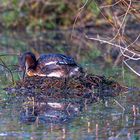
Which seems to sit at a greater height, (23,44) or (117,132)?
(23,44)

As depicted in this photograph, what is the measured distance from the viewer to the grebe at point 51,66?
10.2 metres

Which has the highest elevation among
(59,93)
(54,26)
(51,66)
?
(54,26)

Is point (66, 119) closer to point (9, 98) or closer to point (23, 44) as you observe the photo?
point (9, 98)

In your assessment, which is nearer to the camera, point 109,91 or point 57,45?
point 109,91

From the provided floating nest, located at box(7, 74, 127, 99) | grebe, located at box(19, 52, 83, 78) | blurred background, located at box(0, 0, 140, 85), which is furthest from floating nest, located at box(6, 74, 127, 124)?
blurred background, located at box(0, 0, 140, 85)

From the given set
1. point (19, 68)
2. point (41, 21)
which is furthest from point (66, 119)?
point (41, 21)

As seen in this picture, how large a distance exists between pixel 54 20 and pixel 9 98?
1223 centimetres

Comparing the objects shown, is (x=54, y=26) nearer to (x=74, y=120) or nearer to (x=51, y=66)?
(x=51, y=66)

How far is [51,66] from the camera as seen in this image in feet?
34.1

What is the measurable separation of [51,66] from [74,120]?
285 cm

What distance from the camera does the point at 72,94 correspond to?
9.30 m

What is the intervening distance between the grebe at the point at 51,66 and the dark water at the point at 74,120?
0.90 m

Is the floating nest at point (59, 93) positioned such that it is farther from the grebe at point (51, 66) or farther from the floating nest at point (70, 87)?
the grebe at point (51, 66)

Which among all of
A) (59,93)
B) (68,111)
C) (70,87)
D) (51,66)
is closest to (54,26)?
(51,66)
